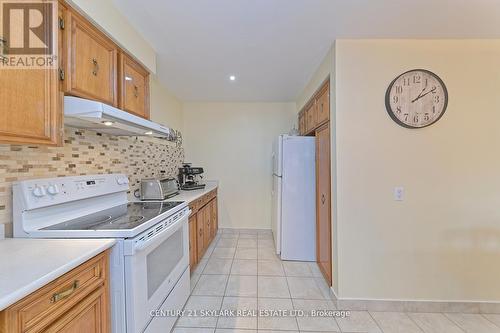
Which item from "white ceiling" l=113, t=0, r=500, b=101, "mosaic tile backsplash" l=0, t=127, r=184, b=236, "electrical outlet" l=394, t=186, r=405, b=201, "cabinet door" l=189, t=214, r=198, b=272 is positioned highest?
"white ceiling" l=113, t=0, r=500, b=101

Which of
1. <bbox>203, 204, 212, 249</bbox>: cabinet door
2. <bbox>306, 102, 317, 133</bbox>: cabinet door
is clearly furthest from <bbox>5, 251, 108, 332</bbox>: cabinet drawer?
<bbox>306, 102, 317, 133</bbox>: cabinet door

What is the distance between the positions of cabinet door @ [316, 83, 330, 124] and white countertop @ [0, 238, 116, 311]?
7.11ft

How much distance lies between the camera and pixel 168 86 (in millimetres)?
3484

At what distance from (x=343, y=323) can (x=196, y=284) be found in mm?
1452

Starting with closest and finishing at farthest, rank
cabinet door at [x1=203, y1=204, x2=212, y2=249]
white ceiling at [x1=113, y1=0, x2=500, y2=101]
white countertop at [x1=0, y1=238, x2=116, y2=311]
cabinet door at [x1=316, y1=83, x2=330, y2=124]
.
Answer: white countertop at [x1=0, y1=238, x2=116, y2=311] < white ceiling at [x1=113, y1=0, x2=500, y2=101] < cabinet door at [x1=316, y1=83, x2=330, y2=124] < cabinet door at [x1=203, y1=204, x2=212, y2=249]

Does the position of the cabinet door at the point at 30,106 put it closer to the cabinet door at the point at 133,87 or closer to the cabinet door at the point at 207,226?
the cabinet door at the point at 133,87

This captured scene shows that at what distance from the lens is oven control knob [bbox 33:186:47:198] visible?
1.33m

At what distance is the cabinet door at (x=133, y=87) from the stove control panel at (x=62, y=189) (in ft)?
1.97

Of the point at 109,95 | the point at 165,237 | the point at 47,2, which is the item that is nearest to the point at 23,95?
the point at 47,2

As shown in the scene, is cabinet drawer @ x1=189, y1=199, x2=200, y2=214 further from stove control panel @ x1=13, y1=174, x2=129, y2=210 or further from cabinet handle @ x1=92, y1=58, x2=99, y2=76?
cabinet handle @ x1=92, y1=58, x2=99, y2=76

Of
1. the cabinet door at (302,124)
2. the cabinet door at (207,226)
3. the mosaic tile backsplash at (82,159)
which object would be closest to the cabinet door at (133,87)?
the mosaic tile backsplash at (82,159)

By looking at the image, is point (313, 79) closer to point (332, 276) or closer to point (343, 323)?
point (332, 276)

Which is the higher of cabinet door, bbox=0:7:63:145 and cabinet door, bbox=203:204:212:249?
cabinet door, bbox=0:7:63:145

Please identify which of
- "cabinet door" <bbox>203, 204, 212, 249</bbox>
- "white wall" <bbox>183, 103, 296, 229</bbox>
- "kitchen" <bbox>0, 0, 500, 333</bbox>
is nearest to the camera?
"kitchen" <bbox>0, 0, 500, 333</bbox>
